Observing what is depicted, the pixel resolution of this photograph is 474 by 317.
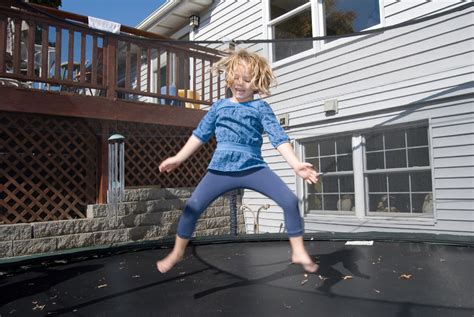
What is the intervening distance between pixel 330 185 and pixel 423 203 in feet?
2.95

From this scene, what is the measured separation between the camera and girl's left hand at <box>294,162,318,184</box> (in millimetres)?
1229

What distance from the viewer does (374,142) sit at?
335 centimetres

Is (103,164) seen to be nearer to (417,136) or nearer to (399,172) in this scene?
(399,172)

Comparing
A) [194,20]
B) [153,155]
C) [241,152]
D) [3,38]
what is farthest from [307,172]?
[194,20]

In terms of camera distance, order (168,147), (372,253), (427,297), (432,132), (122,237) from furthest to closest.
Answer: (168,147)
(122,237)
(432,132)
(372,253)
(427,297)

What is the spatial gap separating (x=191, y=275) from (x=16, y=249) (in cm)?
191

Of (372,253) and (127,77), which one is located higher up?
(127,77)

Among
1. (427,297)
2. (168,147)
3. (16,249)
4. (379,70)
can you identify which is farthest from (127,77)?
(427,297)

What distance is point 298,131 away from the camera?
395 centimetres

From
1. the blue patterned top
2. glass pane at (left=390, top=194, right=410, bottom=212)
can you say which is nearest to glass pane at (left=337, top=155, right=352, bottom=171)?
glass pane at (left=390, top=194, right=410, bottom=212)

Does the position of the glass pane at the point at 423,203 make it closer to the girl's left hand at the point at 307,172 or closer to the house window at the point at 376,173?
the house window at the point at 376,173

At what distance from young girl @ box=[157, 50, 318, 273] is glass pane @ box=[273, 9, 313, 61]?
231 cm

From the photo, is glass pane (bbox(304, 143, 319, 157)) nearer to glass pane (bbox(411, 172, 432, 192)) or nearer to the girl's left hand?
glass pane (bbox(411, 172, 432, 192))

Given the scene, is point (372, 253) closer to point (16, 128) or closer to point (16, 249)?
point (16, 249)
